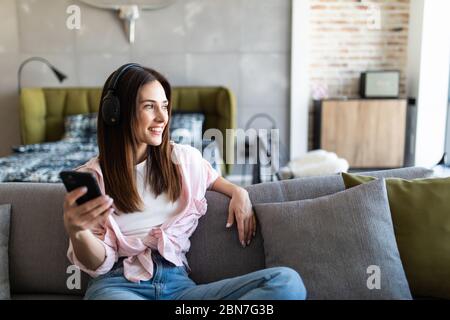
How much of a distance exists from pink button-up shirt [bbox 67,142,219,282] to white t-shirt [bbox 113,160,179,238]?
0.06 feet

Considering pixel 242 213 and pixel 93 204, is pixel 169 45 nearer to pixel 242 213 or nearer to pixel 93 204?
pixel 242 213

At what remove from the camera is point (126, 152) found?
49.4 inches

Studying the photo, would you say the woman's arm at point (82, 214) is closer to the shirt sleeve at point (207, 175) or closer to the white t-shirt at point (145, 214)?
the white t-shirt at point (145, 214)

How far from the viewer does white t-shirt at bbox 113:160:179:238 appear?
1.26 meters

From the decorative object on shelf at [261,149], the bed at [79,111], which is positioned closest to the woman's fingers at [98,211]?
the bed at [79,111]

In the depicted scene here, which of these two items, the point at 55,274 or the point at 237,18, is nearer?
the point at 55,274

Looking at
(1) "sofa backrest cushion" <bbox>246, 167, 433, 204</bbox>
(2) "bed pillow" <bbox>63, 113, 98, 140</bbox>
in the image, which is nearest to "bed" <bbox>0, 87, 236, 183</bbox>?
A: (2) "bed pillow" <bbox>63, 113, 98, 140</bbox>

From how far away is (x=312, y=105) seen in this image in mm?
4305

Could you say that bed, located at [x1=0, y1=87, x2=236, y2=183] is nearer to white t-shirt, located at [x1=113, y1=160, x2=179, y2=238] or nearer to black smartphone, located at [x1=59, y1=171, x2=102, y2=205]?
white t-shirt, located at [x1=113, y1=160, x2=179, y2=238]

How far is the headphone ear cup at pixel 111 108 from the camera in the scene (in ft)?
3.89

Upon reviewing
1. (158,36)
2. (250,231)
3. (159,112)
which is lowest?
(250,231)

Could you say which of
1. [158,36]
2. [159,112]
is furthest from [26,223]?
[158,36]

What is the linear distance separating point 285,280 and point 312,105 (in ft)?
11.3
